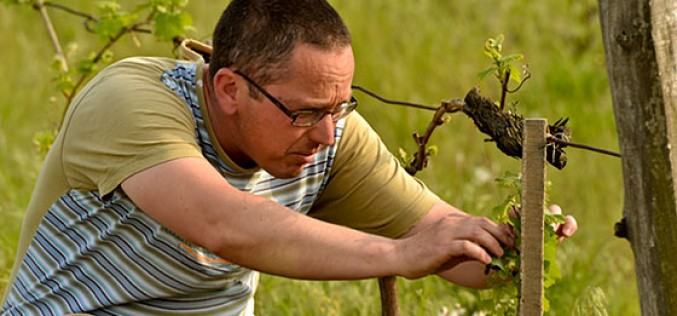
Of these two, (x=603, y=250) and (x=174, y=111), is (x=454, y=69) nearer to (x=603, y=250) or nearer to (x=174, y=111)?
(x=603, y=250)

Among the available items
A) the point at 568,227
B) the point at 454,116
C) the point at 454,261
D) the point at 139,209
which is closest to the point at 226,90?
the point at 139,209

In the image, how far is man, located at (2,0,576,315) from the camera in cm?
264

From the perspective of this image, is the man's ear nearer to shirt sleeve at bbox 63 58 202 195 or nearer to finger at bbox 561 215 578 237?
shirt sleeve at bbox 63 58 202 195

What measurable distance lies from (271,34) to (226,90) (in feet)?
0.60

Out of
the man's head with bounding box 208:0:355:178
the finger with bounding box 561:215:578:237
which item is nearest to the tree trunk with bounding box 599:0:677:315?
the finger with bounding box 561:215:578:237

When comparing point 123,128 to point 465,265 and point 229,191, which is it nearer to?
point 229,191

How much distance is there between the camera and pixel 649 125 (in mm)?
2451

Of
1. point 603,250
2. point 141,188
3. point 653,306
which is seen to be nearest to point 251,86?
point 141,188

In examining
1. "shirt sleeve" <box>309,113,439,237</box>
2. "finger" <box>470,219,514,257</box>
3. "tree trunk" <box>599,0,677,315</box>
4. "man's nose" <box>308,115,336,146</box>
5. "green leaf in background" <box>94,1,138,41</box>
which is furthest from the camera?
"green leaf in background" <box>94,1,138,41</box>

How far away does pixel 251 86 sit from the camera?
291cm

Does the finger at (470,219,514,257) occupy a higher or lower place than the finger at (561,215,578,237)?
lower

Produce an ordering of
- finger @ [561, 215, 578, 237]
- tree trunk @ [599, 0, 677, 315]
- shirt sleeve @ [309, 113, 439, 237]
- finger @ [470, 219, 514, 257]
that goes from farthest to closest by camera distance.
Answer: shirt sleeve @ [309, 113, 439, 237] → finger @ [561, 215, 578, 237] → finger @ [470, 219, 514, 257] → tree trunk @ [599, 0, 677, 315]

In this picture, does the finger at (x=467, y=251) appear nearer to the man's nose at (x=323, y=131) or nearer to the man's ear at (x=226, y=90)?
the man's nose at (x=323, y=131)

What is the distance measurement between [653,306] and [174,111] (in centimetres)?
112
